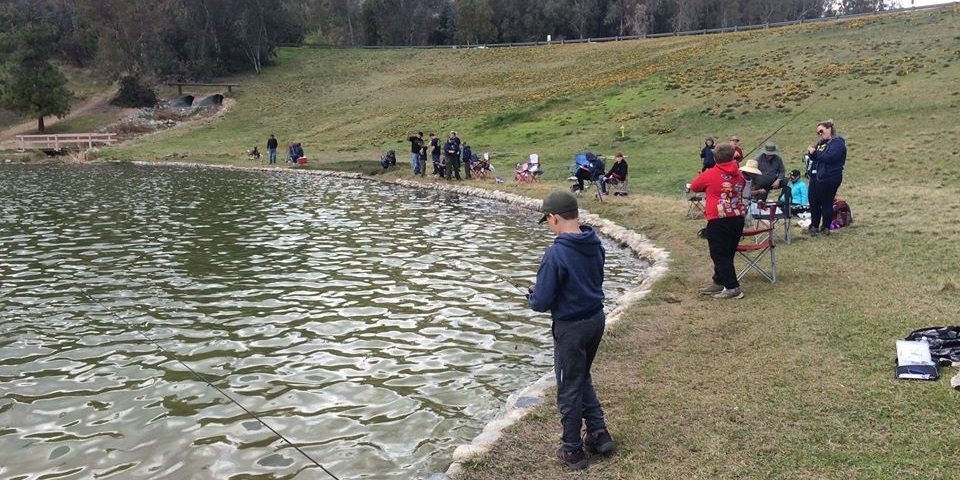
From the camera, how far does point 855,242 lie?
37.7 ft

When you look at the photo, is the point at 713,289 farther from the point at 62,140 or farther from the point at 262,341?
the point at 62,140

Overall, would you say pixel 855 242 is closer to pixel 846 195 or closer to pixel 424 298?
pixel 846 195

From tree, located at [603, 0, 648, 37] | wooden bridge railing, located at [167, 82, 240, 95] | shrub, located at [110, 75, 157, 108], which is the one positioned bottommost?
shrub, located at [110, 75, 157, 108]

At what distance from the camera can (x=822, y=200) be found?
40.0 ft

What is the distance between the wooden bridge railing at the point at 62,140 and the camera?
4553cm

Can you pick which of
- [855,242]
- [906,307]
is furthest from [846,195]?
[906,307]

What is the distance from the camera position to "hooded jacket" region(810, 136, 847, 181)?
1148 centimetres

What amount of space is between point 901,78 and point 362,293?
3280 cm

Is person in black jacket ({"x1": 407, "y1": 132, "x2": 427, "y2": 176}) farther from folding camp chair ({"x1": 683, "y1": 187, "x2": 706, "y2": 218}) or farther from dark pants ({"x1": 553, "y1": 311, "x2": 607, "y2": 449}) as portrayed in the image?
dark pants ({"x1": 553, "y1": 311, "x2": 607, "y2": 449})

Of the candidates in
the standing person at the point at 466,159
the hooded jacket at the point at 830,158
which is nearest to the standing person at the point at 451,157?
the standing person at the point at 466,159

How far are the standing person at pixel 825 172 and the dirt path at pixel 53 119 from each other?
175 ft

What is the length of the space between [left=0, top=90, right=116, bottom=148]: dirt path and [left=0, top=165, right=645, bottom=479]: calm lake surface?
1707 inches

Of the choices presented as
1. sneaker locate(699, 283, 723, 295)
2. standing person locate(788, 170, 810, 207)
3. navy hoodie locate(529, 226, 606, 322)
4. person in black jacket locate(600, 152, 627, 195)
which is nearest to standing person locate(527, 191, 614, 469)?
navy hoodie locate(529, 226, 606, 322)

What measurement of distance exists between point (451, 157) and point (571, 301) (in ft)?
70.9
